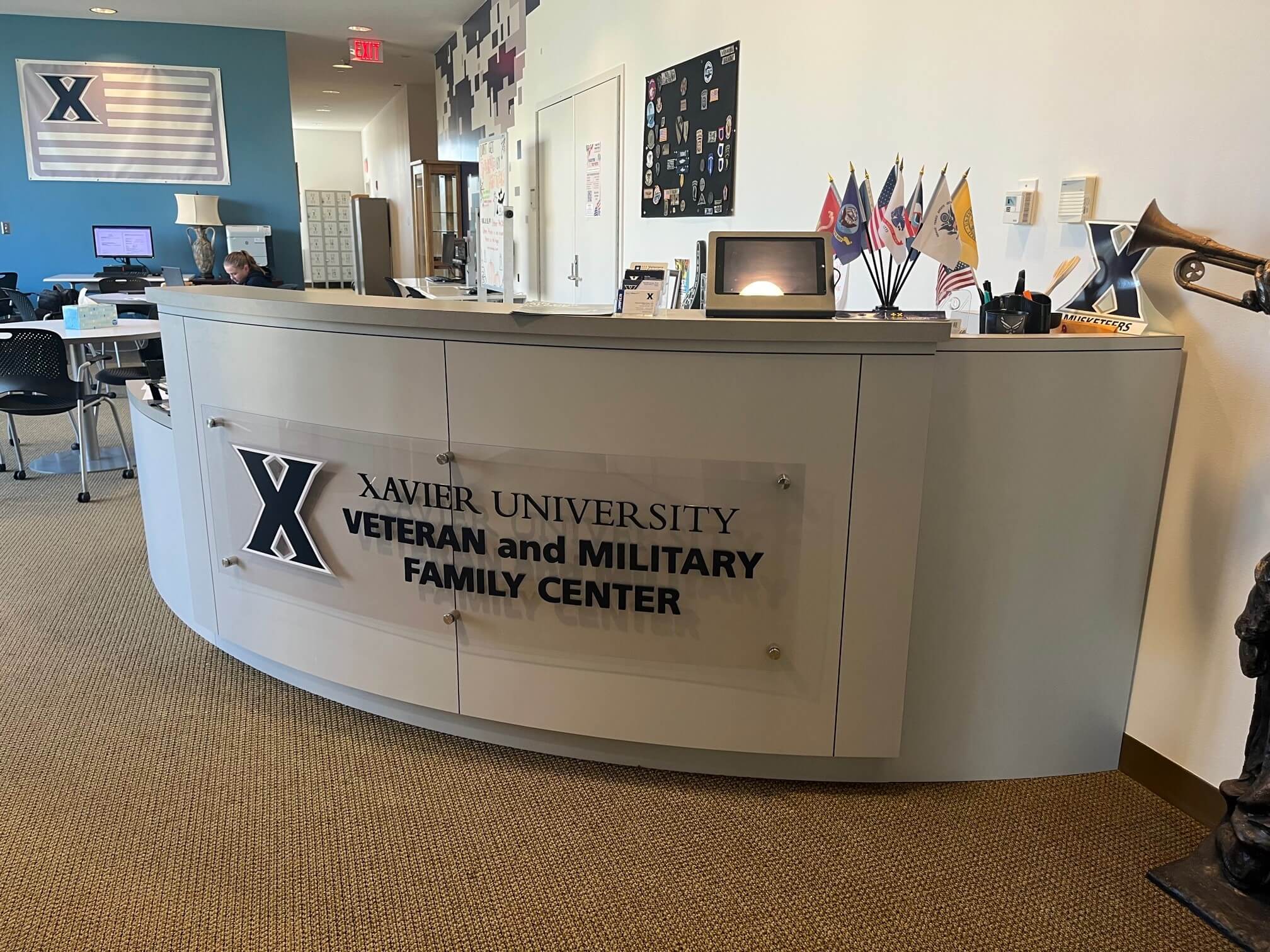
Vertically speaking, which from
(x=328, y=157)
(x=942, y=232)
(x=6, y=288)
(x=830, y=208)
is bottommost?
(x=6, y=288)

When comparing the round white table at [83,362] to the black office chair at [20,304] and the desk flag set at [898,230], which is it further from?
the desk flag set at [898,230]

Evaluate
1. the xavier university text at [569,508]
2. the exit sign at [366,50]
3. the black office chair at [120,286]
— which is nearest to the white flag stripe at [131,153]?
the exit sign at [366,50]

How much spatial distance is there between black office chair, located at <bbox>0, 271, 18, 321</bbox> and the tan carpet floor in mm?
5381

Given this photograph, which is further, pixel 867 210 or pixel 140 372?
pixel 140 372

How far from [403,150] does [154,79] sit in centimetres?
472

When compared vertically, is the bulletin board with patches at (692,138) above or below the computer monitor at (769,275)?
above

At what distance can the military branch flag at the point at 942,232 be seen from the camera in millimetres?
2732

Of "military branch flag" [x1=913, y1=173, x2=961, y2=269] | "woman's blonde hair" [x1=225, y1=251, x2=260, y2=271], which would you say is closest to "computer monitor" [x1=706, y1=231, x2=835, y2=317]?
"military branch flag" [x1=913, y1=173, x2=961, y2=269]

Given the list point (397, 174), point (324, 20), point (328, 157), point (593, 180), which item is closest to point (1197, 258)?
point (593, 180)

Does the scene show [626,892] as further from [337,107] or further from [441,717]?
[337,107]

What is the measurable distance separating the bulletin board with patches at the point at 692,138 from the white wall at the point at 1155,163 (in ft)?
2.67

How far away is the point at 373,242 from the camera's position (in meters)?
14.8

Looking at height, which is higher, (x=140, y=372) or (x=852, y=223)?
(x=852, y=223)

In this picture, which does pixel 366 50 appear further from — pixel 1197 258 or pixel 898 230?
pixel 1197 258
